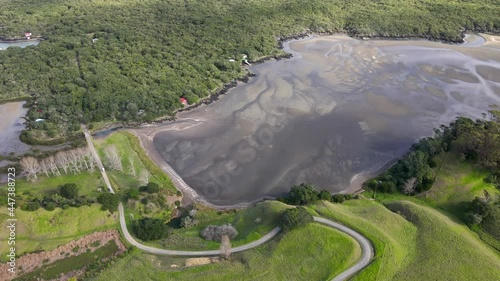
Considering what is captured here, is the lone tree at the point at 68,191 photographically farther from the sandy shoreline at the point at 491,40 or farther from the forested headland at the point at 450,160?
the sandy shoreline at the point at 491,40

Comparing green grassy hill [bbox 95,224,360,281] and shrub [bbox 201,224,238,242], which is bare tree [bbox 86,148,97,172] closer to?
green grassy hill [bbox 95,224,360,281]

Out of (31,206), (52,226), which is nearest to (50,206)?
(31,206)

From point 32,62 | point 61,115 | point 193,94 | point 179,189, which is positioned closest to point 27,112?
point 61,115

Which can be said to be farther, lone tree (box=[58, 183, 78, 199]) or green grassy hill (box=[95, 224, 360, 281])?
lone tree (box=[58, 183, 78, 199])

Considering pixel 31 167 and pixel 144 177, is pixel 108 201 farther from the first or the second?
pixel 31 167

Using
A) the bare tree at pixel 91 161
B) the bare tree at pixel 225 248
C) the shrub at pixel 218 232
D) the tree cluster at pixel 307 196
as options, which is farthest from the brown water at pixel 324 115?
the bare tree at pixel 225 248

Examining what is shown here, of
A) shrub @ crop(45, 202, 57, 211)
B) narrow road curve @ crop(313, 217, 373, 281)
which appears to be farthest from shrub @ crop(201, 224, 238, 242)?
shrub @ crop(45, 202, 57, 211)

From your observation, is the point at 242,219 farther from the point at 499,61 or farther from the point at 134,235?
the point at 499,61
